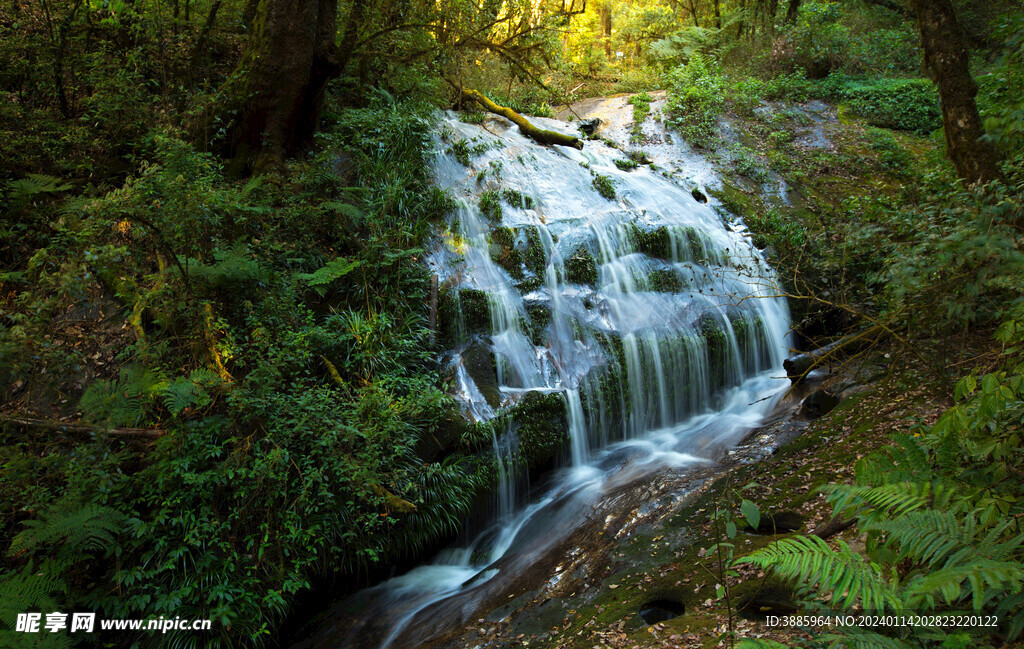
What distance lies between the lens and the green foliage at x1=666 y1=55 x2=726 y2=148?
14.0 metres

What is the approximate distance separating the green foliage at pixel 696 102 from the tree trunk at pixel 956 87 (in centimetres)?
696

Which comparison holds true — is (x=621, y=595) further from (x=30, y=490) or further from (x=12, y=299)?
(x=12, y=299)

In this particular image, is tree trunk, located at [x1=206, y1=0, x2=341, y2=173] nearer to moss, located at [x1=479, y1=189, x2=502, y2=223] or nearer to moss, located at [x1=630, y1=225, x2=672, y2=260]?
moss, located at [x1=479, y1=189, x2=502, y2=223]

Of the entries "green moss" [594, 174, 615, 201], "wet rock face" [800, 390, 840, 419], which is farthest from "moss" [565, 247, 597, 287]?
"wet rock face" [800, 390, 840, 419]

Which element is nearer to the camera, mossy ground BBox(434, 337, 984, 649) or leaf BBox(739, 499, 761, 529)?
leaf BBox(739, 499, 761, 529)

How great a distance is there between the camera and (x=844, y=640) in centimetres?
222

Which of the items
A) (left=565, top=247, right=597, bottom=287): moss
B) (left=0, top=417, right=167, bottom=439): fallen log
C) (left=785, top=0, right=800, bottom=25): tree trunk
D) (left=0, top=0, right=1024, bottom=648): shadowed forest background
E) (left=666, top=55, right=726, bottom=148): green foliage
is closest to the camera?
(left=0, top=0, right=1024, bottom=648): shadowed forest background

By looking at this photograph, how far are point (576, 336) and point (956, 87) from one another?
5690mm

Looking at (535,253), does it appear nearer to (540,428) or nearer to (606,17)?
(540,428)

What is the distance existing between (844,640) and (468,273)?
6.65 meters

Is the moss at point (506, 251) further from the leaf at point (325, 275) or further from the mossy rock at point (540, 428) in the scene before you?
the leaf at point (325, 275)

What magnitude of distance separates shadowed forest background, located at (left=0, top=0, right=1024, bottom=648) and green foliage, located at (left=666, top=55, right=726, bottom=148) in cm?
487

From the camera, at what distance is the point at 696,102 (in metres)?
14.9

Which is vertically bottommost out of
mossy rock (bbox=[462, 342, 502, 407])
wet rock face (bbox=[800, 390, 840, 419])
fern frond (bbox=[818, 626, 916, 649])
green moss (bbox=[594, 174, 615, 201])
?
wet rock face (bbox=[800, 390, 840, 419])
